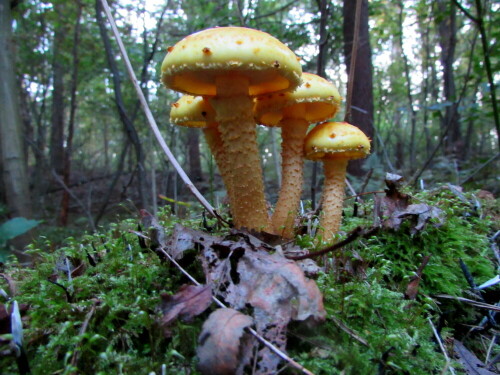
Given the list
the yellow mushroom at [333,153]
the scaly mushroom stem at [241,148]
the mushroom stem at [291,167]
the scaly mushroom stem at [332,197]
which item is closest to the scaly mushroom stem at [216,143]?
A: the scaly mushroom stem at [241,148]

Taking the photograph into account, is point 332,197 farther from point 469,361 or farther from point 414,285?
point 469,361

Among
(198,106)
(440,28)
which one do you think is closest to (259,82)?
(198,106)

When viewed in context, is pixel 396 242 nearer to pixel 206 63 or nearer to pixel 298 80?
pixel 298 80

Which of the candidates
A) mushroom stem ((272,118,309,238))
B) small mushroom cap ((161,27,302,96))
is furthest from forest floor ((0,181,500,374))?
small mushroom cap ((161,27,302,96))

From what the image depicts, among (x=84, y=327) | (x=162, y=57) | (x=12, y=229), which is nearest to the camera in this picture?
(x=84, y=327)

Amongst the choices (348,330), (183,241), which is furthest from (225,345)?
(183,241)

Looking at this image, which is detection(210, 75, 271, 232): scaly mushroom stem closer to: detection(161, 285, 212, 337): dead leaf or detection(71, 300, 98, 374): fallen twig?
detection(161, 285, 212, 337): dead leaf
